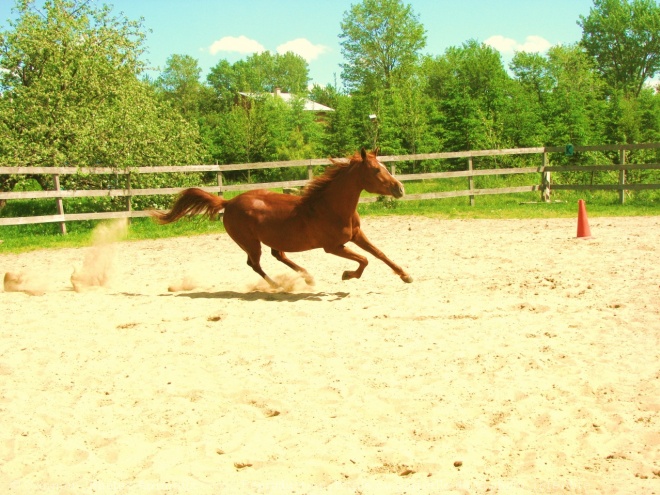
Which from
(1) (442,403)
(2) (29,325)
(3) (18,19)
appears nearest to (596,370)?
(1) (442,403)

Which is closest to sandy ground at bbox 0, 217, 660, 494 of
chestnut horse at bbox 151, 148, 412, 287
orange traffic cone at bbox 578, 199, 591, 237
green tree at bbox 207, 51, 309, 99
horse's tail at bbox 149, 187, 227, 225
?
chestnut horse at bbox 151, 148, 412, 287

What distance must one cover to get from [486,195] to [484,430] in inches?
589

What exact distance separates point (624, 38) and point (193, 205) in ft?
229

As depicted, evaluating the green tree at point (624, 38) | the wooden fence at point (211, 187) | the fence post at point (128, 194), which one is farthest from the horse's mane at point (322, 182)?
the green tree at point (624, 38)

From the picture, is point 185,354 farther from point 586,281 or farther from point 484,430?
point 586,281

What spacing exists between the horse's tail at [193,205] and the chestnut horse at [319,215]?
0.99ft

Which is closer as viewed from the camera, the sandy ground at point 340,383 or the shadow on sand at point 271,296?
the sandy ground at point 340,383

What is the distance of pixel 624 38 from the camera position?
215 ft

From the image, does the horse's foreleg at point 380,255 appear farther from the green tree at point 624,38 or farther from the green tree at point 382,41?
the green tree at point 624,38

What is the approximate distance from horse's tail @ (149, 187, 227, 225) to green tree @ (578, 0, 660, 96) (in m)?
64.7

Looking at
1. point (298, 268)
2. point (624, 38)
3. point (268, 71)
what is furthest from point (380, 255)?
point (268, 71)

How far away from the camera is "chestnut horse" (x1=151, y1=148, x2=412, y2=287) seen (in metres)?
7.36

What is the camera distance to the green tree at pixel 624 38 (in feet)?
209

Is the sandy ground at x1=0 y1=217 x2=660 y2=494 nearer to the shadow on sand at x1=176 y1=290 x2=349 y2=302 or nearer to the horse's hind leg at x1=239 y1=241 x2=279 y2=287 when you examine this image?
the shadow on sand at x1=176 y1=290 x2=349 y2=302
